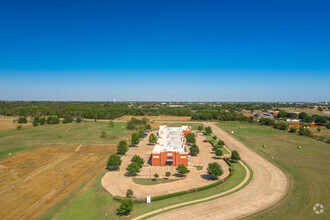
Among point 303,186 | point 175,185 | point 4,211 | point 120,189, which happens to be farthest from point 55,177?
point 303,186

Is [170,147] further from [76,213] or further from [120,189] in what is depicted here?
[76,213]

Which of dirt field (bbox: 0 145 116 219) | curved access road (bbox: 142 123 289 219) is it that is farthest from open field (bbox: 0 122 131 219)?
curved access road (bbox: 142 123 289 219)

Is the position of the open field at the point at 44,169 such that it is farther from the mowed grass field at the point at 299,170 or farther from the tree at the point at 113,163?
the mowed grass field at the point at 299,170

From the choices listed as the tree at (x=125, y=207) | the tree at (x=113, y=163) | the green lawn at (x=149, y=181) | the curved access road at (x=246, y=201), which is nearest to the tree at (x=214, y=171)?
the curved access road at (x=246, y=201)

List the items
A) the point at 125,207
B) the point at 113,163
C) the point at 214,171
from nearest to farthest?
1. the point at 125,207
2. the point at 214,171
3. the point at 113,163

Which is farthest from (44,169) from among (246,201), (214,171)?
(246,201)

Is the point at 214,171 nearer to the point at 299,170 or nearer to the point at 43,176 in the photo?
the point at 299,170
